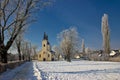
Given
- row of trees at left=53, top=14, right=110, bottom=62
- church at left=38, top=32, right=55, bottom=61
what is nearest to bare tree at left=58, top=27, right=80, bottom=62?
row of trees at left=53, top=14, right=110, bottom=62

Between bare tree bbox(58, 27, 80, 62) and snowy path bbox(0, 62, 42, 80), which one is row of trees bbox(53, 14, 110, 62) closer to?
bare tree bbox(58, 27, 80, 62)

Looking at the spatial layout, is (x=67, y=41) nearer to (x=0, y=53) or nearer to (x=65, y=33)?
(x=65, y=33)

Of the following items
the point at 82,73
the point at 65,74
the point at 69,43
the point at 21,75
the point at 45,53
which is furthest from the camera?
the point at 45,53

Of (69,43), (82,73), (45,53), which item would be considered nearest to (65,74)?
(82,73)

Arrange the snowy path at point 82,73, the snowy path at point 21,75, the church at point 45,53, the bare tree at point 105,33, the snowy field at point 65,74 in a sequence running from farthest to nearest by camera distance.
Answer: the church at point 45,53 → the bare tree at point 105,33 → the snowy path at point 21,75 → the snowy field at point 65,74 → the snowy path at point 82,73

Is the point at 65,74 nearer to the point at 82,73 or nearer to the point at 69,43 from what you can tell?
the point at 82,73

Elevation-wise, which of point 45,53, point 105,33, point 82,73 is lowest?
point 82,73

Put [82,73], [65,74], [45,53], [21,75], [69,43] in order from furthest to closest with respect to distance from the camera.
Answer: [45,53]
[69,43]
[82,73]
[21,75]
[65,74]

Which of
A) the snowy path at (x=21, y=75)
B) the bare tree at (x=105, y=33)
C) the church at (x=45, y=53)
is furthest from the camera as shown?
the church at (x=45, y=53)

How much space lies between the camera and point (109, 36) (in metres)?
74.1

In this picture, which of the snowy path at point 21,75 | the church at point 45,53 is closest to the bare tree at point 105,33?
the church at point 45,53

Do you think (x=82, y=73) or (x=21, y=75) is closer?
(x=21, y=75)

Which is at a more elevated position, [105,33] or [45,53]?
[105,33]

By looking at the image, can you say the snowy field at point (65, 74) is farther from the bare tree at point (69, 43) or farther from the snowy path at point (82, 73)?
the bare tree at point (69, 43)
